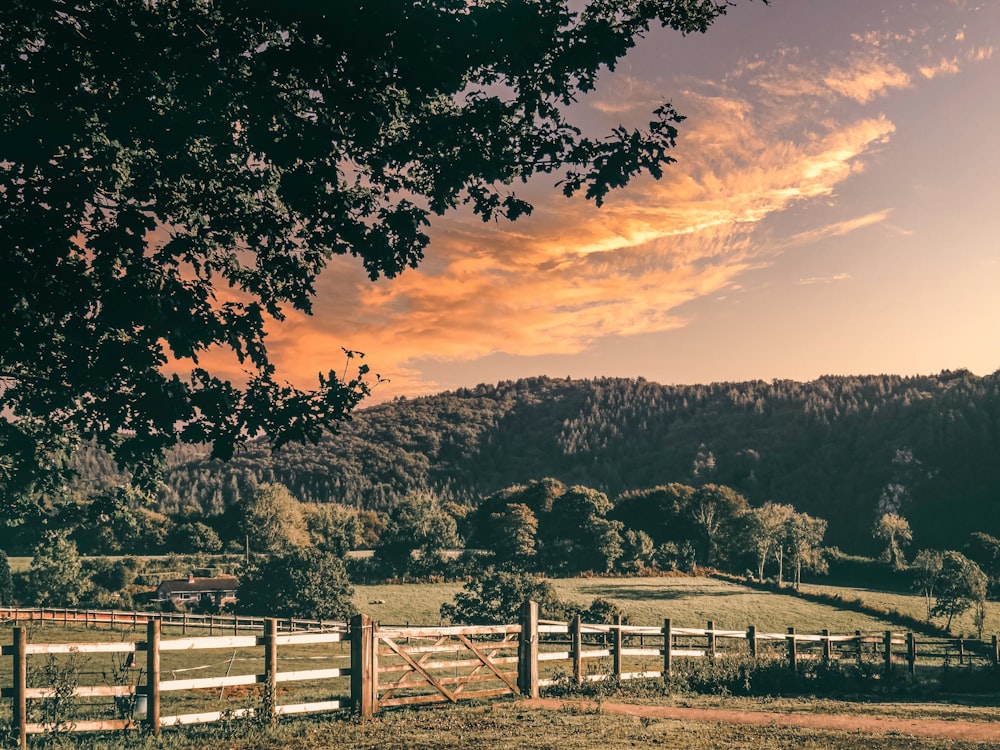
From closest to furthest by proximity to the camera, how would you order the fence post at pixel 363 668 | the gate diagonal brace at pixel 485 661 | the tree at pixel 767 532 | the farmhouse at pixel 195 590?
1. the fence post at pixel 363 668
2. the gate diagonal brace at pixel 485 661
3. the farmhouse at pixel 195 590
4. the tree at pixel 767 532

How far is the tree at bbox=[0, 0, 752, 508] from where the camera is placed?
10266 millimetres

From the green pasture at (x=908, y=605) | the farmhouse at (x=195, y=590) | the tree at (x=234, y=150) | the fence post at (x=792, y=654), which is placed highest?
the tree at (x=234, y=150)

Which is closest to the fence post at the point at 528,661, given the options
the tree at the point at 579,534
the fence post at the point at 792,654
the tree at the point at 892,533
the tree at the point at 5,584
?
the fence post at the point at 792,654

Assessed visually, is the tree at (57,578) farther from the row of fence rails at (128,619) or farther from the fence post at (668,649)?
the fence post at (668,649)

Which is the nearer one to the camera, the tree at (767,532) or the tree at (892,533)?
the tree at (767,532)

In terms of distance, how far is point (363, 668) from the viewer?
14648mm

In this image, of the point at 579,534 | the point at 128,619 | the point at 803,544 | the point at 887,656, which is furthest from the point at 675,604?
the point at 128,619

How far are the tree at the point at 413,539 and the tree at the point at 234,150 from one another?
248 feet

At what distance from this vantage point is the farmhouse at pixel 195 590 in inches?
3004

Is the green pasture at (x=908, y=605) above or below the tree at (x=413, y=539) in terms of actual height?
below

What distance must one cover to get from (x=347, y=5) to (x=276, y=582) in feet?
186

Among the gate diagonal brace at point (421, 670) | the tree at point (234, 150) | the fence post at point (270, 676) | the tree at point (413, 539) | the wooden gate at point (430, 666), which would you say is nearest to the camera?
the tree at point (234, 150)

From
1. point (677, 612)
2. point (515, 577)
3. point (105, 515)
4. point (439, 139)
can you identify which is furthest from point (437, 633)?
point (677, 612)

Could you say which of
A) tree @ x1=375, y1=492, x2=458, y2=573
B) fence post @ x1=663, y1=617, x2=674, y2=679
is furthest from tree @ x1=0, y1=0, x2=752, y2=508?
tree @ x1=375, y1=492, x2=458, y2=573
